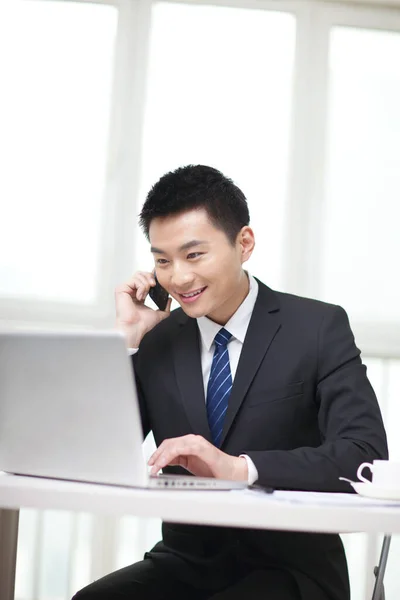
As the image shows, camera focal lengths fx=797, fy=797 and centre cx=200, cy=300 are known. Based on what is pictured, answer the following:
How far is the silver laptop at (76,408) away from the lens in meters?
1.13

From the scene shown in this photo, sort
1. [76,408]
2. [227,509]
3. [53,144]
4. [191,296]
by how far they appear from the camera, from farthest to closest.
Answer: [53,144] < [191,296] < [76,408] < [227,509]

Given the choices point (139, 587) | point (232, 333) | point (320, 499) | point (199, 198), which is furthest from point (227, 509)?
point (199, 198)

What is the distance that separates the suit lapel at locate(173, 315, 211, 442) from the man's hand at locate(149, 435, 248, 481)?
1.00 ft

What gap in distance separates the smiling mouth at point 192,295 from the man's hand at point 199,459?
50cm

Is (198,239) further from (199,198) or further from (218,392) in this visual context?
(218,392)

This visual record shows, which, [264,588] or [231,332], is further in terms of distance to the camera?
[231,332]

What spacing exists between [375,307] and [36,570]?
182 cm

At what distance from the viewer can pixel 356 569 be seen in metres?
3.37

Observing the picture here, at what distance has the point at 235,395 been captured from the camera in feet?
5.73

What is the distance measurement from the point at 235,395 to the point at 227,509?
27.3 inches

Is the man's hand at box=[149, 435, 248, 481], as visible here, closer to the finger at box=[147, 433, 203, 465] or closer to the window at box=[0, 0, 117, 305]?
the finger at box=[147, 433, 203, 465]

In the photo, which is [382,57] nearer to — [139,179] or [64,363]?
[139,179]

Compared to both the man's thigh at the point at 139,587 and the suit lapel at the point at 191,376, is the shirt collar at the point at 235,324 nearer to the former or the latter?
the suit lapel at the point at 191,376

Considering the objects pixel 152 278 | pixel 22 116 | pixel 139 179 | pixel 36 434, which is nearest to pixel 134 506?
pixel 36 434
